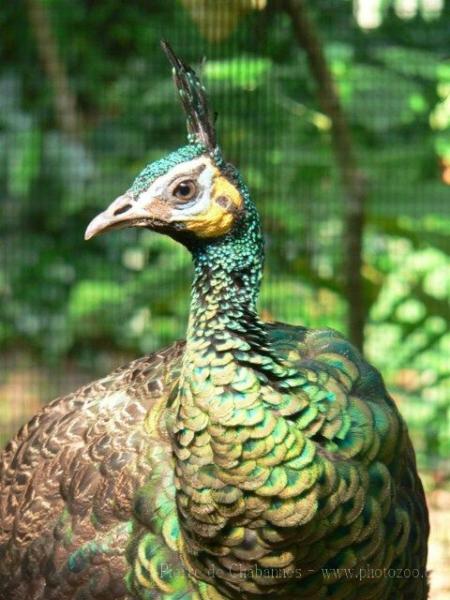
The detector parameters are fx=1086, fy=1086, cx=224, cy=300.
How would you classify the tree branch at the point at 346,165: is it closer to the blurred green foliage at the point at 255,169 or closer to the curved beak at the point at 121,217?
the blurred green foliage at the point at 255,169

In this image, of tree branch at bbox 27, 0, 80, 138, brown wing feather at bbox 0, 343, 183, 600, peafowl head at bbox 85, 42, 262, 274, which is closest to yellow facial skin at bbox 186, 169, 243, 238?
peafowl head at bbox 85, 42, 262, 274

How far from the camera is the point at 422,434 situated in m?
3.93

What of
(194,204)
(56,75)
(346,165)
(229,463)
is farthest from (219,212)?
(56,75)

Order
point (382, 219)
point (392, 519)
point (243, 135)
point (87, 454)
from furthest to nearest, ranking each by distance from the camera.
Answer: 1. point (243, 135)
2. point (382, 219)
3. point (87, 454)
4. point (392, 519)

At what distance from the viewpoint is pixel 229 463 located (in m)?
1.87

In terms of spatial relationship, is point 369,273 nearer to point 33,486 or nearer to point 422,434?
point 422,434

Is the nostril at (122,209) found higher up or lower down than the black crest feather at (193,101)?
lower down

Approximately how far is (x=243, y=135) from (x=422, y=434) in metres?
1.26

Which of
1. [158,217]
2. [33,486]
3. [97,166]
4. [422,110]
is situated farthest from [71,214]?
[158,217]

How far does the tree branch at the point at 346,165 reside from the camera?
10.6ft

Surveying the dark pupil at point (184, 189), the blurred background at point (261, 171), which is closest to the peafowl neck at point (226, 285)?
the dark pupil at point (184, 189)

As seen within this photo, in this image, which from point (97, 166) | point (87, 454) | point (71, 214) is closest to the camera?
point (87, 454)

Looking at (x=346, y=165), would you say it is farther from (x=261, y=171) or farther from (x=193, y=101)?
(x=193, y=101)

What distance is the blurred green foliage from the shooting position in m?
3.57
